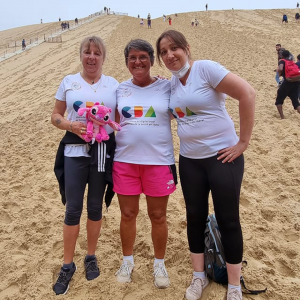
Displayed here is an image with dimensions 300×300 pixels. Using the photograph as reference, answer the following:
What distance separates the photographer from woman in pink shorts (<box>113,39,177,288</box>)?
2.64 metres

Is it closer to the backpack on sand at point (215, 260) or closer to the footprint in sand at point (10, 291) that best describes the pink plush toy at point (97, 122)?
the backpack on sand at point (215, 260)

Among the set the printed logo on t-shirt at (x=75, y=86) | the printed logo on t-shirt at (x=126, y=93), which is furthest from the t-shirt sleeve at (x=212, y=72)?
the printed logo on t-shirt at (x=75, y=86)

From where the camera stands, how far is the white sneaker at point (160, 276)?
9.27 feet

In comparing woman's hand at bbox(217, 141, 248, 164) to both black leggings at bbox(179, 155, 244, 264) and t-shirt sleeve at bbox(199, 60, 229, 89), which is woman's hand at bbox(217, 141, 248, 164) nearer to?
black leggings at bbox(179, 155, 244, 264)

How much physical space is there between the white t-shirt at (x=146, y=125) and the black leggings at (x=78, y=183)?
0.32 metres

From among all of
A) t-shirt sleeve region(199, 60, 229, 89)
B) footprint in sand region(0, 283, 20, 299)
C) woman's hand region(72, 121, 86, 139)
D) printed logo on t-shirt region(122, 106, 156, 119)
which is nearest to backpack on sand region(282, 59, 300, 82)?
t-shirt sleeve region(199, 60, 229, 89)

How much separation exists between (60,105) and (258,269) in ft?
8.16

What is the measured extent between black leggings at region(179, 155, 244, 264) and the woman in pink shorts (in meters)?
0.22

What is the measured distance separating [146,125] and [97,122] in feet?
1.41

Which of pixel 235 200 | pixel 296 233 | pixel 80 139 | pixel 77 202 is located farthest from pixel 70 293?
pixel 296 233

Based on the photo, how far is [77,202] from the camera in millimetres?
2748

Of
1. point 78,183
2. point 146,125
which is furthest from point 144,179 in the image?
point 78,183

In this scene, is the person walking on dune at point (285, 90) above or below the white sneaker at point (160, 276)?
above

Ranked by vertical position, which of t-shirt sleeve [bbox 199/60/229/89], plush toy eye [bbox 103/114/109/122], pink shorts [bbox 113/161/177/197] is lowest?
pink shorts [bbox 113/161/177/197]
